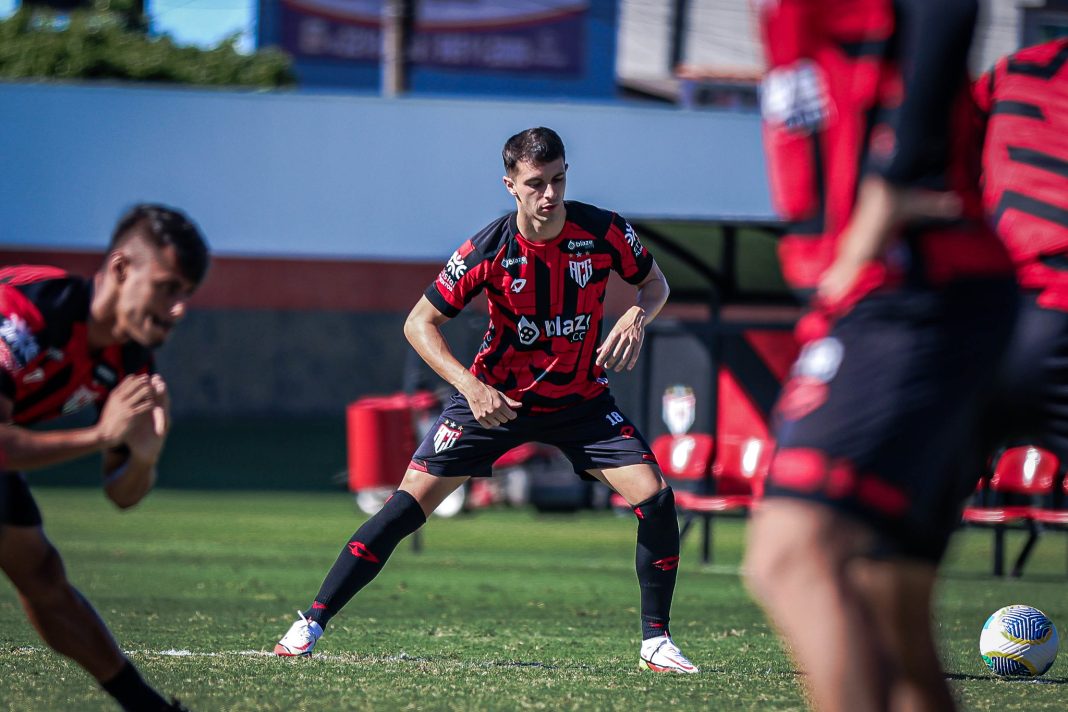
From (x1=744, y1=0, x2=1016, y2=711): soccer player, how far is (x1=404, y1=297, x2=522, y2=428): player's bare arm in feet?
10.0

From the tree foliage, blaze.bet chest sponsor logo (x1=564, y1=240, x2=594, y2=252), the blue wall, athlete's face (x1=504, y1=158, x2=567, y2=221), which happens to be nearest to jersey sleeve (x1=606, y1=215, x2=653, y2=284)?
blaze.bet chest sponsor logo (x1=564, y1=240, x2=594, y2=252)

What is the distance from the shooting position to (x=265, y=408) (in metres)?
31.2

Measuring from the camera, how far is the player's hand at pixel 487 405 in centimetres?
611

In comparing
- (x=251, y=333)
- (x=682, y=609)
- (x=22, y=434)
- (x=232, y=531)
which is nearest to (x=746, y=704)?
(x=22, y=434)

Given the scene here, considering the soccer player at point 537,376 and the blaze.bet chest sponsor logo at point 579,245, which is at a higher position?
the blaze.bet chest sponsor logo at point 579,245

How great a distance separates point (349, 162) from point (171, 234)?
17.3m

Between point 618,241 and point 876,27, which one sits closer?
point 876,27

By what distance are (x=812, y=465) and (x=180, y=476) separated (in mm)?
19979

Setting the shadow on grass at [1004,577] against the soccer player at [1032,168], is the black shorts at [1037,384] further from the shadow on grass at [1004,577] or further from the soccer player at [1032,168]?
the shadow on grass at [1004,577]

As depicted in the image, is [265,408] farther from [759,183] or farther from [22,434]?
[22,434]

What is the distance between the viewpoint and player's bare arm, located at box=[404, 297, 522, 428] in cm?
612

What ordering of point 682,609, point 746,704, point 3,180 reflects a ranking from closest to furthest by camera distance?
point 746,704
point 682,609
point 3,180

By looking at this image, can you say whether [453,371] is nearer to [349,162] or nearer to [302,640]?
[302,640]

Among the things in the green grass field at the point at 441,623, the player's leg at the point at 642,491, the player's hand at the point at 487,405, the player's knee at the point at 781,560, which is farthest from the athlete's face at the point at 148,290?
the player's leg at the point at 642,491
